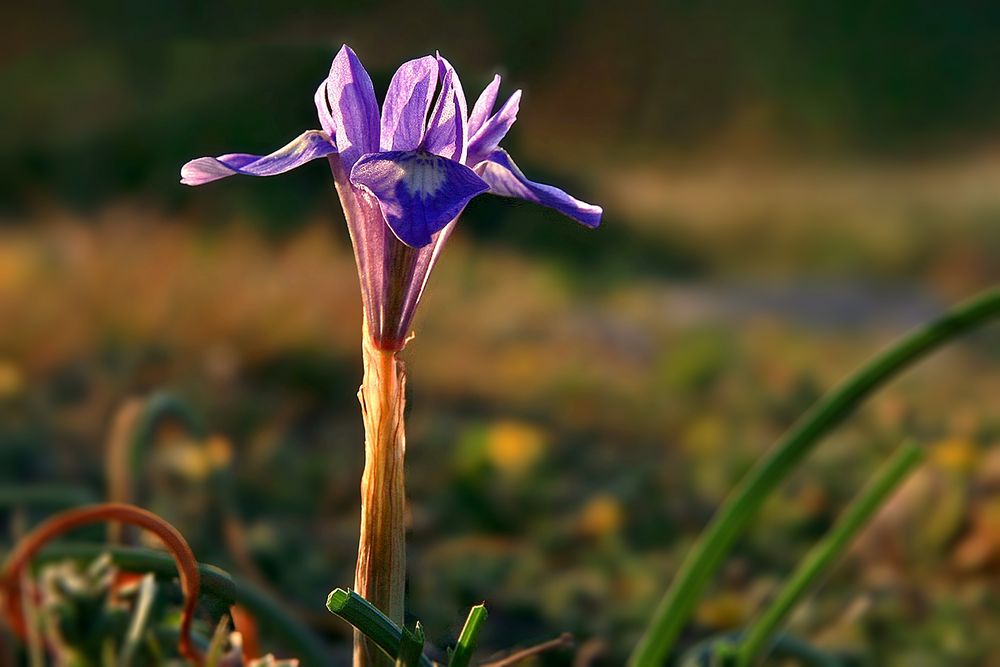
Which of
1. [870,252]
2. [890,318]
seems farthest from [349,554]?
[870,252]

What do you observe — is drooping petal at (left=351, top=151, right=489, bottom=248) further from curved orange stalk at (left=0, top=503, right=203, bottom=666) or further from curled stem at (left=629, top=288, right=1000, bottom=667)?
curled stem at (left=629, top=288, right=1000, bottom=667)

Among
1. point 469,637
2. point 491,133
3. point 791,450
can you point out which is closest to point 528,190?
point 491,133

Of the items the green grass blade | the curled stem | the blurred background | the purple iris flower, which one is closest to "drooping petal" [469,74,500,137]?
the purple iris flower

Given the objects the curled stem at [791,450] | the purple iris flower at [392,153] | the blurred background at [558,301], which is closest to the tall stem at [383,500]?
the purple iris flower at [392,153]

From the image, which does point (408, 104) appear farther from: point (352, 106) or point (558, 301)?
point (558, 301)

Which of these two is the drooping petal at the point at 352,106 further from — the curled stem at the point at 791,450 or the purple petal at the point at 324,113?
the curled stem at the point at 791,450

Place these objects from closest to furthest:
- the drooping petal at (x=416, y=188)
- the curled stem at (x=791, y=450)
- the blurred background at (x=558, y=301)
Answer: the drooping petal at (x=416, y=188) → the curled stem at (x=791, y=450) → the blurred background at (x=558, y=301)

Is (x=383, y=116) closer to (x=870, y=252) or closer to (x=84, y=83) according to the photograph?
(x=870, y=252)
